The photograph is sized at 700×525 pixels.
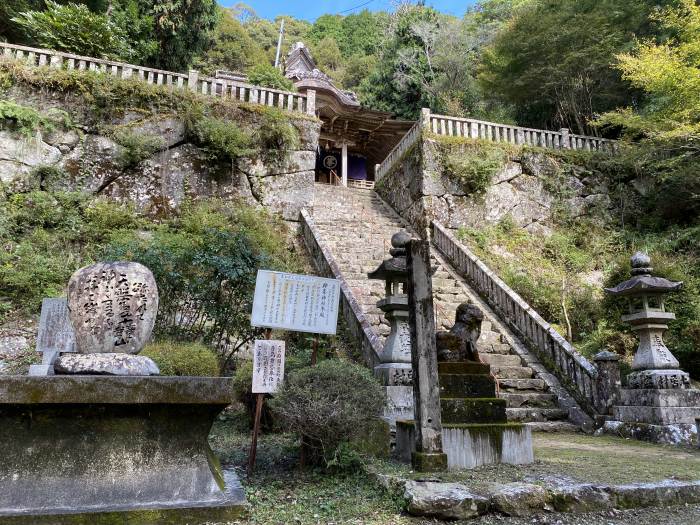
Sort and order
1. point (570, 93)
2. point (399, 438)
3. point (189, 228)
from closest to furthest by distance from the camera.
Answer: point (399, 438), point (189, 228), point (570, 93)

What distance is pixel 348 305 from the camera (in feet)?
29.2

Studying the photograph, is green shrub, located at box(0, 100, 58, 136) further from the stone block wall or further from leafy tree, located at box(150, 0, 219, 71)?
leafy tree, located at box(150, 0, 219, 71)

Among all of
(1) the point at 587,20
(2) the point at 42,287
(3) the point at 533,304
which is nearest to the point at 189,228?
(2) the point at 42,287

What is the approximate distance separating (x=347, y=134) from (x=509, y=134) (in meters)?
9.44

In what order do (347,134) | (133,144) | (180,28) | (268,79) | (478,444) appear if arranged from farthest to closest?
(347,134) < (268,79) < (180,28) < (133,144) < (478,444)

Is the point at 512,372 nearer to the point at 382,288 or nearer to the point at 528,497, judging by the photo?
the point at 382,288

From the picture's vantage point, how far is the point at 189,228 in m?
12.2

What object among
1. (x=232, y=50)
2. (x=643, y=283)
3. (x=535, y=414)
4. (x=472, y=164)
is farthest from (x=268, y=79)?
(x=535, y=414)

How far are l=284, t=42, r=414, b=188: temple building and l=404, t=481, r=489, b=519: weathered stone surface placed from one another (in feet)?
62.6

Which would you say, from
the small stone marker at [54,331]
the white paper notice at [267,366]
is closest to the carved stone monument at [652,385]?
the white paper notice at [267,366]

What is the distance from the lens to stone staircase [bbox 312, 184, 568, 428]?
780 cm

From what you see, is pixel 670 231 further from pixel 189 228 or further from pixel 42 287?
pixel 42 287

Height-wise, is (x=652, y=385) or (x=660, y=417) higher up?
(x=652, y=385)

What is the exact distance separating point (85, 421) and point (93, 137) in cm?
1148
